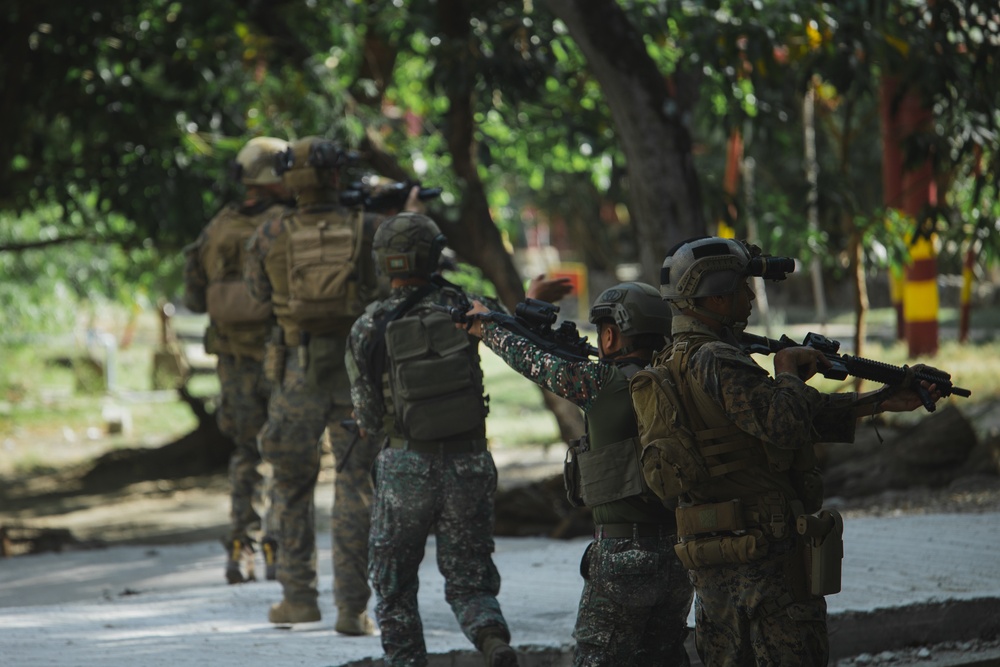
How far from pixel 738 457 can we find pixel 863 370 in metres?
0.43

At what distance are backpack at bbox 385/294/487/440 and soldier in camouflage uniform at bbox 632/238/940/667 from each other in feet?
3.79

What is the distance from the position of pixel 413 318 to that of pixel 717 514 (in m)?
1.62

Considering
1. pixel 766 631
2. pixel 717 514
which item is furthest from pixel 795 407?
pixel 766 631

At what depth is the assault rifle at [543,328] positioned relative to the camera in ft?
14.5

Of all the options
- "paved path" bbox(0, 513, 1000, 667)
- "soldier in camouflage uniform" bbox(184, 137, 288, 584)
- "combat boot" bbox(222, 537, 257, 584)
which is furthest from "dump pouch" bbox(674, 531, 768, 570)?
"combat boot" bbox(222, 537, 257, 584)

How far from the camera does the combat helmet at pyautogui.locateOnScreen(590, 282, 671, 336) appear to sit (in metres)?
4.16

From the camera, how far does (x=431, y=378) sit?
486 centimetres

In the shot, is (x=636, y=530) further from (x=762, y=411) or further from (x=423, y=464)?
(x=423, y=464)

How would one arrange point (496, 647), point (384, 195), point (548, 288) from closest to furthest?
1. point (496, 647)
2. point (548, 288)
3. point (384, 195)

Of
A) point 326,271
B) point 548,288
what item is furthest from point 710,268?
point 326,271

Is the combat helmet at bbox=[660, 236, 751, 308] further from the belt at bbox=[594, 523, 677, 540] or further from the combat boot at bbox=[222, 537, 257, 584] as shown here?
the combat boot at bbox=[222, 537, 257, 584]

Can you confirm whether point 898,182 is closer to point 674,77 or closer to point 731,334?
point 674,77

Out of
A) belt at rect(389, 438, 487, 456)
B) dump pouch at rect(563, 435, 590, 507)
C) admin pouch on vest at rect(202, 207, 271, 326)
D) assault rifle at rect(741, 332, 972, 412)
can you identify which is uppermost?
admin pouch on vest at rect(202, 207, 271, 326)

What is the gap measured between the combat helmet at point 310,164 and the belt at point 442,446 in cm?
→ 163
